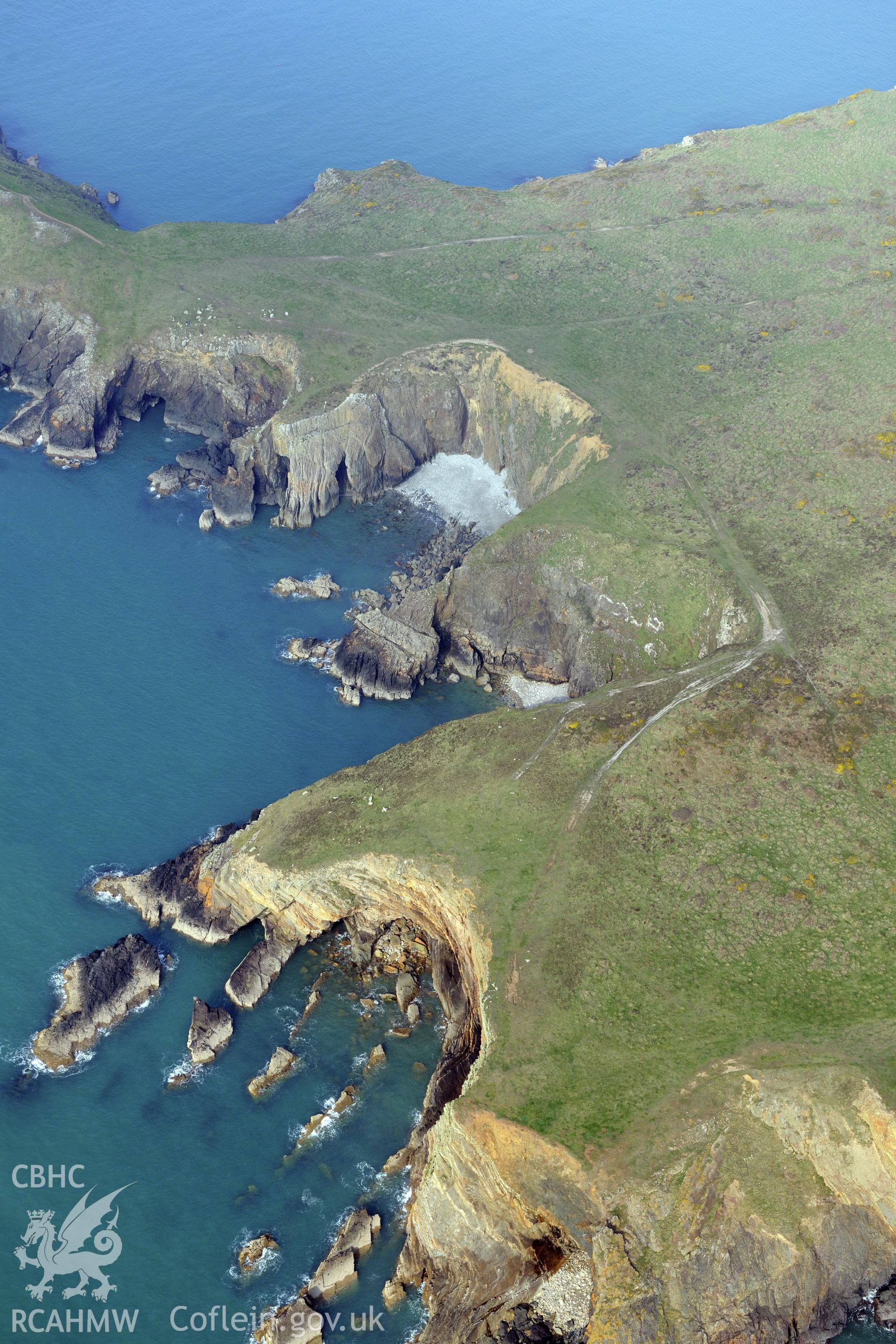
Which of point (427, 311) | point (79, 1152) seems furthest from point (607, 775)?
point (427, 311)

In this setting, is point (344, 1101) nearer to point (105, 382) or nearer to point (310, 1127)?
point (310, 1127)

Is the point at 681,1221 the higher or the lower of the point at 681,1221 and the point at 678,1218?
the lower

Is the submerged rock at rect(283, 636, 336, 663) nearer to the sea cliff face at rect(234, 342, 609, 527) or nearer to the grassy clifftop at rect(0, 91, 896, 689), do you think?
the sea cliff face at rect(234, 342, 609, 527)

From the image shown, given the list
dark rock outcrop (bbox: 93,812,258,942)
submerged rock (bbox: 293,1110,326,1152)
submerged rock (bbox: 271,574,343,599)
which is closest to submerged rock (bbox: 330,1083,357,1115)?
submerged rock (bbox: 293,1110,326,1152)

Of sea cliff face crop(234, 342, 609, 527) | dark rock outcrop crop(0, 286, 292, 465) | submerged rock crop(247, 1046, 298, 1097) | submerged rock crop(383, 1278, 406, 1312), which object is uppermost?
dark rock outcrop crop(0, 286, 292, 465)

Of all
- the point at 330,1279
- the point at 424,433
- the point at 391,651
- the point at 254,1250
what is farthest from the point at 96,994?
the point at 424,433

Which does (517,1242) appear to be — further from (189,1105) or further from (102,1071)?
(102,1071)
